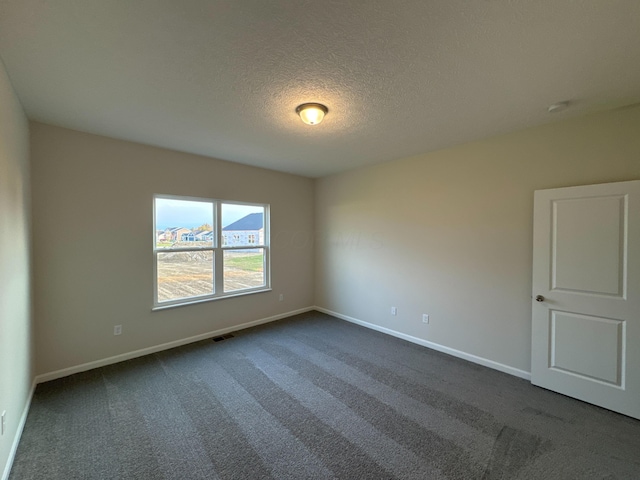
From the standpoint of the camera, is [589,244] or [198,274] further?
[198,274]

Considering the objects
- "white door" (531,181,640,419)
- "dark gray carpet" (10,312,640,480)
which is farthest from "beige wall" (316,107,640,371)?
"dark gray carpet" (10,312,640,480)

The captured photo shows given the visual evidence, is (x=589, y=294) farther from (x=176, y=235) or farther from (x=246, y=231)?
(x=176, y=235)

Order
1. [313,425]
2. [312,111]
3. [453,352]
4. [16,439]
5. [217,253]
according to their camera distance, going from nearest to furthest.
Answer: [16,439]
[313,425]
[312,111]
[453,352]
[217,253]

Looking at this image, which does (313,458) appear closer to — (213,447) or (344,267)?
(213,447)

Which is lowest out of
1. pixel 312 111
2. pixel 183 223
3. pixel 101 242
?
pixel 101 242

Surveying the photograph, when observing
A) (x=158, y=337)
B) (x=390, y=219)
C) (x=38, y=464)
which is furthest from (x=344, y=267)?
(x=38, y=464)

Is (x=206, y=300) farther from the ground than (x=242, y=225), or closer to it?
closer to it

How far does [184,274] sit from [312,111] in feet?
9.28

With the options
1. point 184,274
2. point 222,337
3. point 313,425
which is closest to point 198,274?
point 184,274

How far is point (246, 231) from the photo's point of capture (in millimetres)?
4352

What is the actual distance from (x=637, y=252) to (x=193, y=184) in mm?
4681

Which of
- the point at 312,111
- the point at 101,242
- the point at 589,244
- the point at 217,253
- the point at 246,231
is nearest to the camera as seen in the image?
the point at 312,111

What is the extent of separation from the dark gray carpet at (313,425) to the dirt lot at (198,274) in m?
0.91

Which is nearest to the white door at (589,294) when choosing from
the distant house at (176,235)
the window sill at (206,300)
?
the window sill at (206,300)
